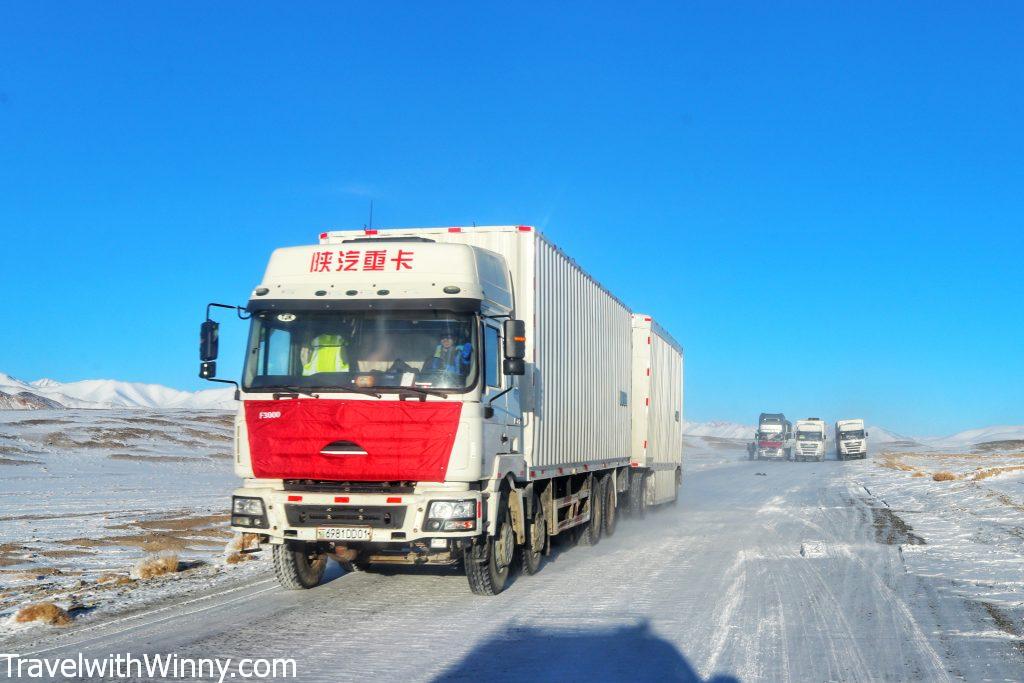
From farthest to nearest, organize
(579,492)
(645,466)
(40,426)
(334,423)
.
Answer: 1. (40,426)
2. (645,466)
3. (579,492)
4. (334,423)

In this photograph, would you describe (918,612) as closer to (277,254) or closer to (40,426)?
(277,254)

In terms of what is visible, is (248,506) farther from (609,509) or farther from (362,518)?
(609,509)

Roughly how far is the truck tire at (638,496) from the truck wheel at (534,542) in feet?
22.7

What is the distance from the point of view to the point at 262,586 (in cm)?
1077

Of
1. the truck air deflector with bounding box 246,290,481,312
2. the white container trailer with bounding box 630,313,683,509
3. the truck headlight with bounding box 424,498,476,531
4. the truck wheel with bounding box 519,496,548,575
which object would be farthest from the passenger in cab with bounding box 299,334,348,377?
the white container trailer with bounding box 630,313,683,509

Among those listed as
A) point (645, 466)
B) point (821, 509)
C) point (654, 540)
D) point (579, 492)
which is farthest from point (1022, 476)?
point (579, 492)

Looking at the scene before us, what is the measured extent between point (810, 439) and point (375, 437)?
64.6 m

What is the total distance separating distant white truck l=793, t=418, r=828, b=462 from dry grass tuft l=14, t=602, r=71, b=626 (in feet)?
215

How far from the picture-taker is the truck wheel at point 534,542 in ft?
38.0

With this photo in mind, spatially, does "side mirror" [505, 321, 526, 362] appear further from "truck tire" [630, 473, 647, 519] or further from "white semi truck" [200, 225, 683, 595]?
"truck tire" [630, 473, 647, 519]

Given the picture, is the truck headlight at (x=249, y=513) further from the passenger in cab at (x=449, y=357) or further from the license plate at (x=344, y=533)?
the passenger in cab at (x=449, y=357)

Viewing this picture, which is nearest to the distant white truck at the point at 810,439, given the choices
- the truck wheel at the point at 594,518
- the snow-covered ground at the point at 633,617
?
the snow-covered ground at the point at 633,617

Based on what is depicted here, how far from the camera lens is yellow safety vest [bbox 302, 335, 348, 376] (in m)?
9.33

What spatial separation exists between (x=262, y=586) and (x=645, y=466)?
32.8ft
